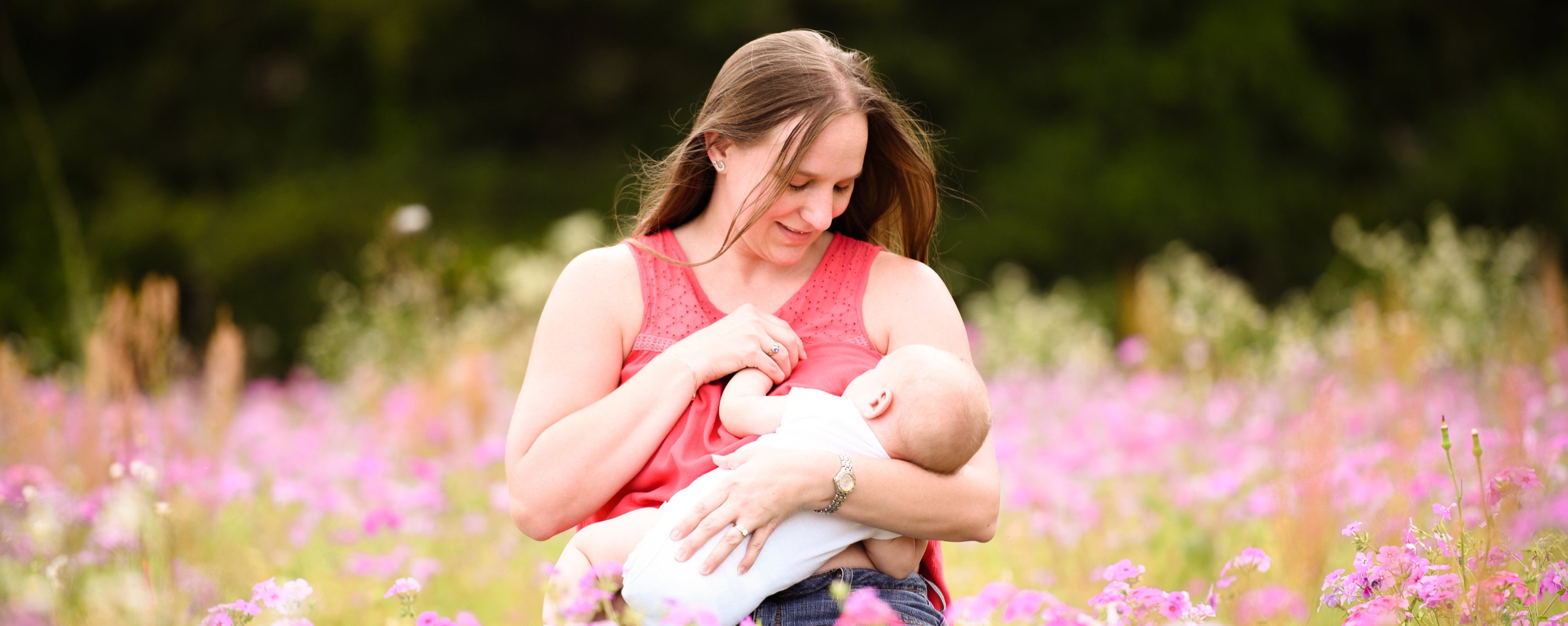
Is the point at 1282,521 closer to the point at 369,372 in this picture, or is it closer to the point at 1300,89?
the point at 369,372

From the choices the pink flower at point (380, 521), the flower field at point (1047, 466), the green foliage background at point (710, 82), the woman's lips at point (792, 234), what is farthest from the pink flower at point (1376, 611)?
the green foliage background at point (710, 82)

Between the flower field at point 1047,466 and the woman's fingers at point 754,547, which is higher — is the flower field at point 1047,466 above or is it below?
above

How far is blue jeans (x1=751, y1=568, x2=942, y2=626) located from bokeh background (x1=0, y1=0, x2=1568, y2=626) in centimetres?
13

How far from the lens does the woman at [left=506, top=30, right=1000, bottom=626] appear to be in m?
1.67

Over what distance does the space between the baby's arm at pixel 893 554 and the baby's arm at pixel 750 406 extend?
249 mm

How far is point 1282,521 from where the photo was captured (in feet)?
6.93

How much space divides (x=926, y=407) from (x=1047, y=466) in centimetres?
236

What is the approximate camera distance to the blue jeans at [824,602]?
1671 mm

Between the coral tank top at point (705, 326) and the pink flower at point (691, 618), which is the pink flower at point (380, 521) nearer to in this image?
the coral tank top at point (705, 326)

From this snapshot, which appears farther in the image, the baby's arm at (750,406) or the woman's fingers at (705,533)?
the baby's arm at (750,406)

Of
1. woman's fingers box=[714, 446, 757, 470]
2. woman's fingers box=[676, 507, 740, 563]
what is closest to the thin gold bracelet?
woman's fingers box=[714, 446, 757, 470]

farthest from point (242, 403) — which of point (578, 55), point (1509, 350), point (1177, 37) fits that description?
point (1177, 37)

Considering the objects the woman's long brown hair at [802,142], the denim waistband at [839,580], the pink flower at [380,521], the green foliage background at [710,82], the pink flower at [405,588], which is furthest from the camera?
the green foliage background at [710,82]

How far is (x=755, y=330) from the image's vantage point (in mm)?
1783
